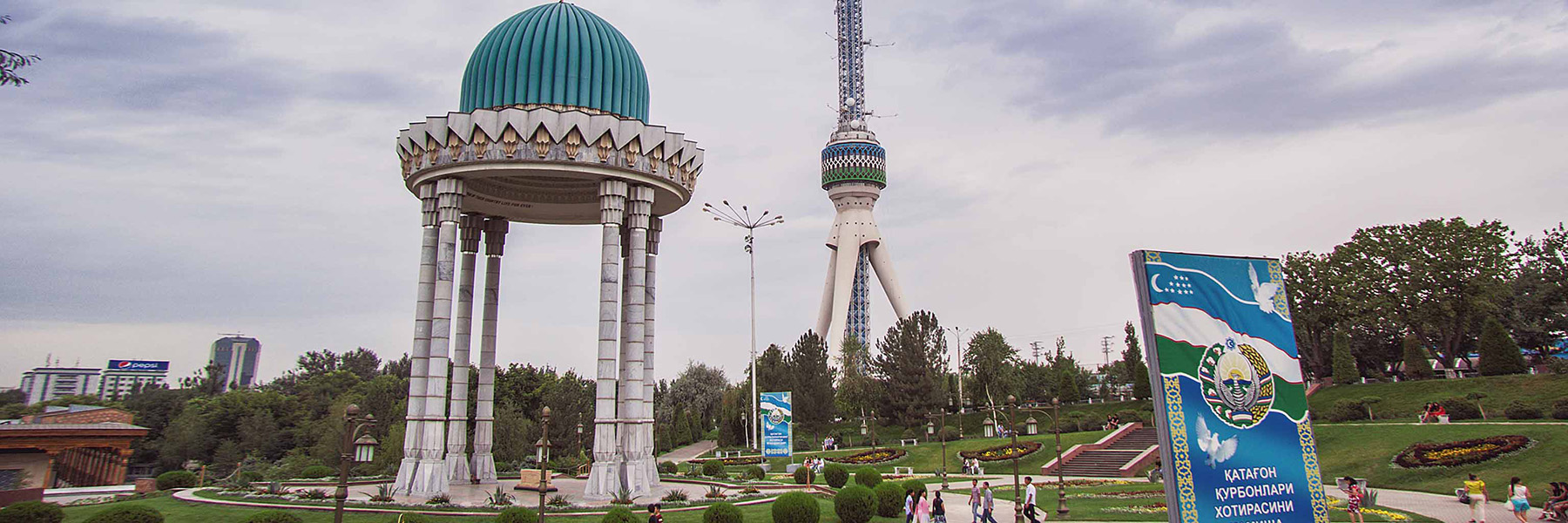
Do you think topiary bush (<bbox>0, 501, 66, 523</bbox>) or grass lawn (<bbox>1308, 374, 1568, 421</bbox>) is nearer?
topiary bush (<bbox>0, 501, 66, 523</bbox>)

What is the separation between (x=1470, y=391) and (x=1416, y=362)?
844 centimetres

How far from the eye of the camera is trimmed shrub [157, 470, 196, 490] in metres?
34.3

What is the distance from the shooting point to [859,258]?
108 m

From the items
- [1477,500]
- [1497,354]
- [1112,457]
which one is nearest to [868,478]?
[1477,500]

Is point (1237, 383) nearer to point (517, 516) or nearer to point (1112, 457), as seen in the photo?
point (517, 516)

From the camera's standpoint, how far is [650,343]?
33500mm

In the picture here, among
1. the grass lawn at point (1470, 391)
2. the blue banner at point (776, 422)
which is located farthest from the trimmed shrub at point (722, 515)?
the grass lawn at point (1470, 391)

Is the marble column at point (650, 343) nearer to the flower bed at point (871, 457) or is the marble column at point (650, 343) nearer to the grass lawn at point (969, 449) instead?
the grass lawn at point (969, 449)

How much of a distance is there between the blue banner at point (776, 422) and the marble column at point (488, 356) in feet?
42.9

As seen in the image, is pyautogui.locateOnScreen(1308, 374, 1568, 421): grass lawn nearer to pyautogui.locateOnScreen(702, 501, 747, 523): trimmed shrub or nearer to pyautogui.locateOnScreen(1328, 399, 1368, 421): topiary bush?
pyautogui.locateOnScreen(1328, 399, 1368, 421): topiary bush

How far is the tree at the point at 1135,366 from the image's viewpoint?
70.0 meters

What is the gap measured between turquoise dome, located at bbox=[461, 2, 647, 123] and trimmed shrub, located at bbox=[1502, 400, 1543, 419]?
43239 millimetres

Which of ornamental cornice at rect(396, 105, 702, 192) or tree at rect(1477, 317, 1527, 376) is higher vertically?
ornamental cornice at rect(396, 105, 702, 192)

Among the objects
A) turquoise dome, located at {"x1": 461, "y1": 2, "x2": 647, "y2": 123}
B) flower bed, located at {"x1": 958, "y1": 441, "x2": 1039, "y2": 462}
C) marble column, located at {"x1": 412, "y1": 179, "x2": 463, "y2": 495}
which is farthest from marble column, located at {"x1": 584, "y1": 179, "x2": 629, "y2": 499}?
→ flower bed, located at {"x1": 958, "y1": 441, "x2": 1039, "y2": 462}
